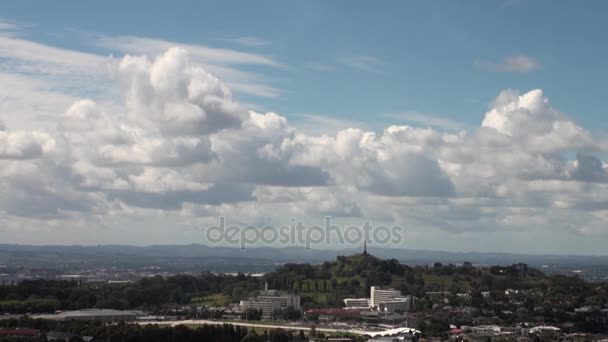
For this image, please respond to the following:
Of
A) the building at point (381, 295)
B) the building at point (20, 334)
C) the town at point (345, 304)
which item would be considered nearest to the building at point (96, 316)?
the town at point (345, 304)

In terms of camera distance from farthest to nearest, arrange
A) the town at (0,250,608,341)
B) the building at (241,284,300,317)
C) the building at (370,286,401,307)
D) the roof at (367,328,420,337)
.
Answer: the building at (370,286,401,307), the building at (241,284,300,317), the roof at (367,328,420,337), the town at (0,250,608,341)

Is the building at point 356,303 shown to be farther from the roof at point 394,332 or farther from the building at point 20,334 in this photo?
the building at point 20,334

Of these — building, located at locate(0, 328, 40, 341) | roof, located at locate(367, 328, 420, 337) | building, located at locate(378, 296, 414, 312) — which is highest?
building, located at locate(378, 296, 414, 312)

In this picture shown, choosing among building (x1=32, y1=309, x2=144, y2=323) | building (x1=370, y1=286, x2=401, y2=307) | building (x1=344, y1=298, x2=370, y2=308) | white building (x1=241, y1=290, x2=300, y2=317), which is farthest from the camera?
building (x1=344, y1=298, x2=370, y2=308)

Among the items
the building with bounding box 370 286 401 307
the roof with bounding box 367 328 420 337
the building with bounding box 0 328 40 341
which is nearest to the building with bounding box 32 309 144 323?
the building with bounding box 0 328 40 341

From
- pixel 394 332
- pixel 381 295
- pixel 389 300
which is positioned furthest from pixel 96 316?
pixel 381 295

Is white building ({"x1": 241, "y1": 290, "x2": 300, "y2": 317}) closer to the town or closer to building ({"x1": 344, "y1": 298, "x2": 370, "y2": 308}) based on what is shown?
the town

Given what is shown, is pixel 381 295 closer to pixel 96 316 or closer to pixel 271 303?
pixel 271 303

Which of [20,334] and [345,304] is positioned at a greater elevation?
[345,304]
